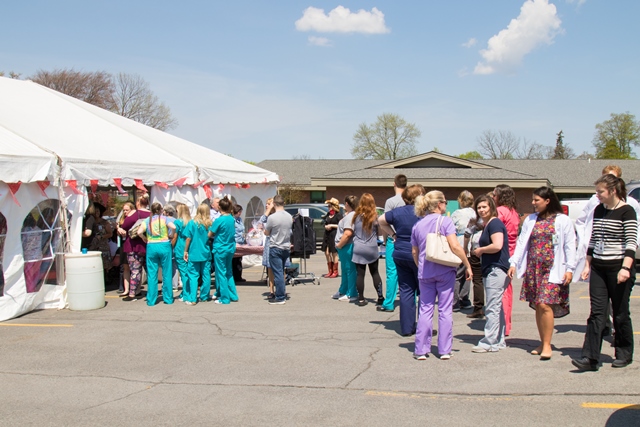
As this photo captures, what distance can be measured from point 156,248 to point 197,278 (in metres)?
0.90

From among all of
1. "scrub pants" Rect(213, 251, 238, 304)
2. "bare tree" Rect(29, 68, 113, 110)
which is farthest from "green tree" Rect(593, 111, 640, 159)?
"scrub pants" Rect(213, 251, 238, 304)

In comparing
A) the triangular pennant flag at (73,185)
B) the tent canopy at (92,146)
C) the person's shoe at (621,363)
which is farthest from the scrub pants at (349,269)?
the person's shoe at (621,363)

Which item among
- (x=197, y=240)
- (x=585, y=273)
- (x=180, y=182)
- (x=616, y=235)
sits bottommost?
(x=585, y=273)

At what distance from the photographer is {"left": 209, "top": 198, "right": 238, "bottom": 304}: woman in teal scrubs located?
1036 centimetres

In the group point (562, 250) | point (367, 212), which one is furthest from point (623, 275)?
point (367, 212)

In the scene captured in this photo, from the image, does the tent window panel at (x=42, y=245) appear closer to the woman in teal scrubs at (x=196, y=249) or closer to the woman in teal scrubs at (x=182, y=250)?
the woman in teal scrubs at (x=182, y=250)

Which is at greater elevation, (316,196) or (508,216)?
(316,196)

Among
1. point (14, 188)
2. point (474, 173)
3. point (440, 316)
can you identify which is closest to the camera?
point (440, 316)

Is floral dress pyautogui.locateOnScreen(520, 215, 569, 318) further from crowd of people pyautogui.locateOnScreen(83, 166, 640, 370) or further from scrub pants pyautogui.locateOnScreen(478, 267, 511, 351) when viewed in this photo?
scrub pants pyautogui.locateOnScreen(478, 267, 511, 351)

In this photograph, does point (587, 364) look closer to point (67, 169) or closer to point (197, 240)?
point (197, 240)

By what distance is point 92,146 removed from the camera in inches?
463

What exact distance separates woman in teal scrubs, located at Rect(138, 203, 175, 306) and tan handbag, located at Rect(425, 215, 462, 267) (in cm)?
540

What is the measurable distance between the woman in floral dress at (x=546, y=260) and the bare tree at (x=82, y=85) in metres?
43.5

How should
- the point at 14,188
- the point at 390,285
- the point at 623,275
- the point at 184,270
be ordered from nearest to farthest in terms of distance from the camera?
the point at 623,275
the point at 14,188
the point at 390,285
the point at 184,270
